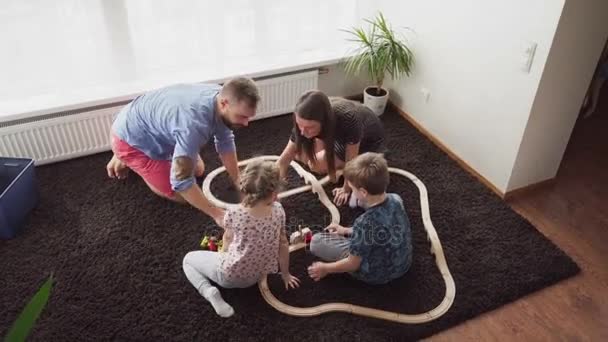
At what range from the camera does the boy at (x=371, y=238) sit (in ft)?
5.70

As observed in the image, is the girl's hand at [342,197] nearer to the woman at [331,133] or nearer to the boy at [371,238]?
the woman at [331,133]

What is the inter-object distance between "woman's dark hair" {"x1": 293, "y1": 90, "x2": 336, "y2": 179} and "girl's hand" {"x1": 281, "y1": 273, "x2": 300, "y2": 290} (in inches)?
23.8

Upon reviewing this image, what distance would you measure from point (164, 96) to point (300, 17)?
4.01 ft

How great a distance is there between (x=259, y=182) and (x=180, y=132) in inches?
22.2

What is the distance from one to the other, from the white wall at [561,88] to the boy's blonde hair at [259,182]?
1.36 meters

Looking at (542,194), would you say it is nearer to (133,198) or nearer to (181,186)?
(181,186)

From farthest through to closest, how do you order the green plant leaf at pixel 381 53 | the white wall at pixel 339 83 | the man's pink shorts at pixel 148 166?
the white wall at pixel 339 83, the green plant leaf at pixel 381 53, the man's pink shorts at pixel 148 166

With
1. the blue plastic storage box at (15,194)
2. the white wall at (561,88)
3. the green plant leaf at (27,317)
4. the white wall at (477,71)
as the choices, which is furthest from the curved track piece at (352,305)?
the green plant leaf at (27,317)

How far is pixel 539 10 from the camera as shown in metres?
2.08

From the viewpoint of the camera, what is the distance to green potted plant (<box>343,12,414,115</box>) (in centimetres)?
291

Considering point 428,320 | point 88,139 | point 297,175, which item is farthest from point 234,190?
point 428,320

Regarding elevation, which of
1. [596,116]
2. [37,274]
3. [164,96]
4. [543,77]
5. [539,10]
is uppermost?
[539,10]

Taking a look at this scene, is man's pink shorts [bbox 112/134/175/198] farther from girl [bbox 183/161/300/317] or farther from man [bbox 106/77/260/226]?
girl [bbox 183/161/300/317]

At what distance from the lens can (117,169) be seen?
99.5 inches
